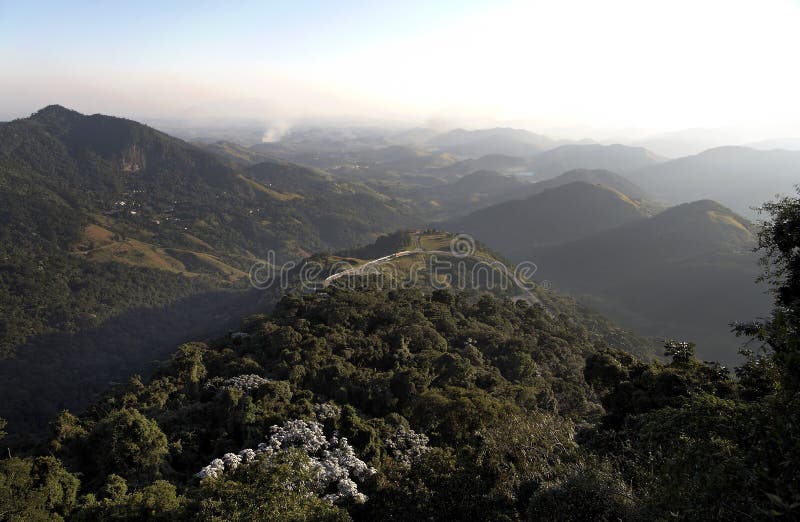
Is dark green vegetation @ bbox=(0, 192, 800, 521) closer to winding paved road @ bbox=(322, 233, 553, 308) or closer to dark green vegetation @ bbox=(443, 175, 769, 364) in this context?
winding paved road @ bbox=(322, 233, 553, 308)

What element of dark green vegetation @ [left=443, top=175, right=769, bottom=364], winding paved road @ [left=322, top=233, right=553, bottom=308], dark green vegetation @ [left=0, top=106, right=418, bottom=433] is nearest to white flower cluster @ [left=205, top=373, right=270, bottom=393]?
dark green vegetation @ [left=0, top=106, right=418, bottom=433]

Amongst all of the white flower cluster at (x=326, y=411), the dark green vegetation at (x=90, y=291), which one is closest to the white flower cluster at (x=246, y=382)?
the white flower cluster at (x=326, y=411)

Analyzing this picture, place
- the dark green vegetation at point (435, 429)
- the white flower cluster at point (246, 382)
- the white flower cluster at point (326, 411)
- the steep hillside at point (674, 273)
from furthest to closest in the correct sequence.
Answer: the steep hillside at point (674, 273) → the white flower cluster at point (246, 382) → the white flower cluster at point (326, 411) → the dark green vegetation at point (435, 429)

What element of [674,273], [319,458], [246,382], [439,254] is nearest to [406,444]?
[319,458]

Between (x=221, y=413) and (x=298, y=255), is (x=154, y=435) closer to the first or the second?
(x=221, y=413)

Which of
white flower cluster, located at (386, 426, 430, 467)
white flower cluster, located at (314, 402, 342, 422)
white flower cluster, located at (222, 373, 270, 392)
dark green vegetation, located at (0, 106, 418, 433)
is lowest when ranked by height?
dark green vegetation, located at (0, 106, 418, 433)

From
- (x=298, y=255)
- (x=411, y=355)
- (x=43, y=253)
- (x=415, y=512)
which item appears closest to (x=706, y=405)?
(x=415, y=512)

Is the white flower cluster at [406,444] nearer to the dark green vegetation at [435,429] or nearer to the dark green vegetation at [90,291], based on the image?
the dark green vegetation at [435,429]

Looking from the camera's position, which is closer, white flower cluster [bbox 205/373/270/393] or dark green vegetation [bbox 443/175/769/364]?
white flower cluster [bbox 205/373/270/393]
